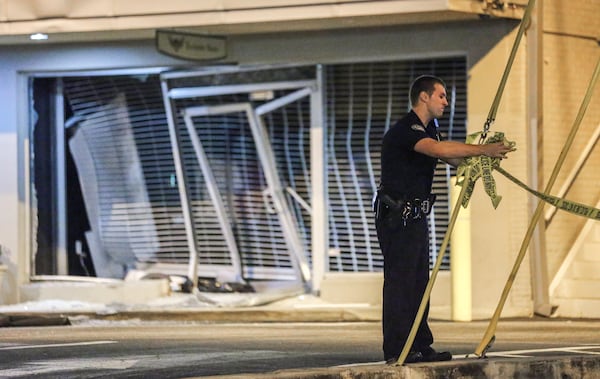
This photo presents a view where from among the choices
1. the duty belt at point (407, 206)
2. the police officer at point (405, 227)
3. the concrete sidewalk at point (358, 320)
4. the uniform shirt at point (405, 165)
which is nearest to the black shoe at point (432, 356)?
the police officer at point (405, 227)

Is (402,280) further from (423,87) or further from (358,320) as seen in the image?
(358,320)

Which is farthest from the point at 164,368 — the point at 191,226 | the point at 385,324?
the point at 191,226

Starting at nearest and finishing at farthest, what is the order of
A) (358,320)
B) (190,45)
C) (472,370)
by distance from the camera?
(472,370), (358,320), (190,45)

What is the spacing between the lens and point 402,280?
682 cm

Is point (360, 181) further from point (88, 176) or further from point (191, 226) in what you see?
point (88, 176)

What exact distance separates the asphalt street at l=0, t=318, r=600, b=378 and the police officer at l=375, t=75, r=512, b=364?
38cm

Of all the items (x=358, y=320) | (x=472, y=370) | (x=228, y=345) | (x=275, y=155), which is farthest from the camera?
(x=275, y=155)

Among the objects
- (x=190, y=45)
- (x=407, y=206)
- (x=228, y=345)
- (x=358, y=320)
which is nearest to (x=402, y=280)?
(x=407, y=206)

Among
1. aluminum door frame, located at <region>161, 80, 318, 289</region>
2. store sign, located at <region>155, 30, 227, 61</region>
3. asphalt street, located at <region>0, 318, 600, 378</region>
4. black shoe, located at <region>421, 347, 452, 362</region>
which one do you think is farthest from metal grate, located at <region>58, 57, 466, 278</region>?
black shoe, located at <region>421, 347, 452, 362</region>

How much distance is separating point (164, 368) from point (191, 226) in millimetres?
7832

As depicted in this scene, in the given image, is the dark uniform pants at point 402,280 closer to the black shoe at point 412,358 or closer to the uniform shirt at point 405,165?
the black shoe at point 412,358

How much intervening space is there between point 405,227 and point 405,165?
39cm

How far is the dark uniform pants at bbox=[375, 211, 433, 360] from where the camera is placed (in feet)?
22.3

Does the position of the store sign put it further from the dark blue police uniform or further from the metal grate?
the dark blue police uniform
